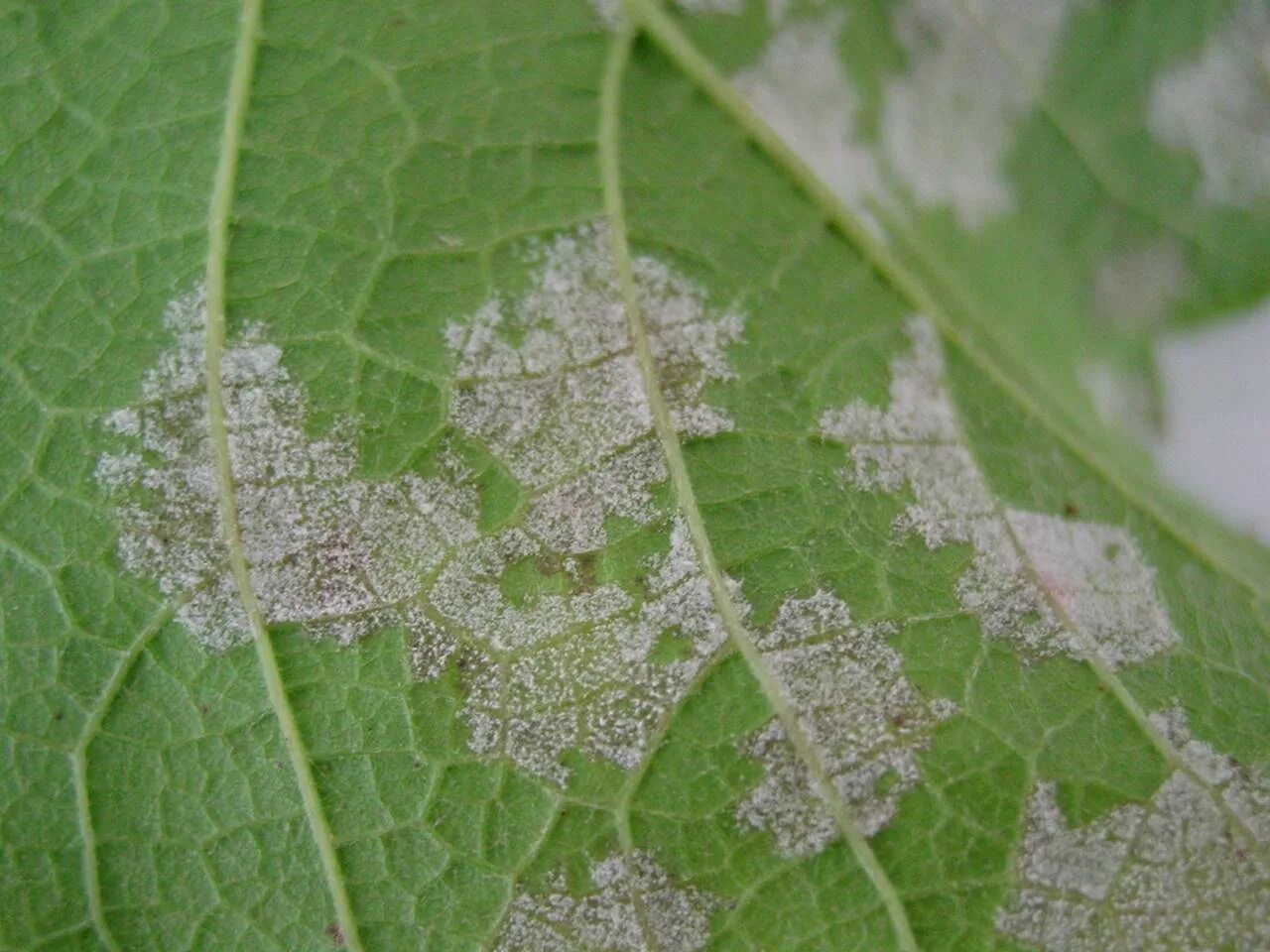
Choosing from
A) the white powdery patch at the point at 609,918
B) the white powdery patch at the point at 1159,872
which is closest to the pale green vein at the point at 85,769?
the white powdery patch at the point at 609,918

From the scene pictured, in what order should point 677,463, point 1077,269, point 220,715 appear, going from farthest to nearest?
point 1077,269, point 677,463, point 220,715

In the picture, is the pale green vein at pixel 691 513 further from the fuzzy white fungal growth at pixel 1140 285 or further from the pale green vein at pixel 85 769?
the fuzzy white fungal growth at pixel 1140 285

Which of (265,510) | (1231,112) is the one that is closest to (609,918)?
(265,510)

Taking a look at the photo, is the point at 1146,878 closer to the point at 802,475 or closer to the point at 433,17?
the point at 802,475

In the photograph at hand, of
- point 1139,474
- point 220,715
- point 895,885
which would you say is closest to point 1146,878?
point 895,885

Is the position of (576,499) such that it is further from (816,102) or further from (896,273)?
(816,102)

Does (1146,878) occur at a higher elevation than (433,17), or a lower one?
lower
